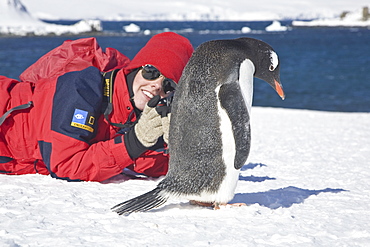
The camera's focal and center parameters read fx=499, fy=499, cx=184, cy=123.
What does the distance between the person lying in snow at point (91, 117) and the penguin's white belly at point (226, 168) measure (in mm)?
369

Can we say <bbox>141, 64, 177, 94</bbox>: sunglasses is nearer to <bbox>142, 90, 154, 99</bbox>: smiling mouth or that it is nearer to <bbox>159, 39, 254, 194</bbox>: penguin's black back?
<bbox>142, 90, 154, 99</bbox>: smiling mouth

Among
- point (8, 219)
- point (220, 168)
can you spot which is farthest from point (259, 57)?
point (8, 219)

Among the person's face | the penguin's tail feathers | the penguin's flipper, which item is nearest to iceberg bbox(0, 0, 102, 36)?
the person's face

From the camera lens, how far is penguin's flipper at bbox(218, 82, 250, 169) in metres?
2.16

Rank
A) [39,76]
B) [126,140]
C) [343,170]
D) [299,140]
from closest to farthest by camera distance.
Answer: [126,140]
[39,76]
[343,170]
[299,140]

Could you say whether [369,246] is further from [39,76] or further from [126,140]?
[39,76]

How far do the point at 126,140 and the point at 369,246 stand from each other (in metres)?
1.28

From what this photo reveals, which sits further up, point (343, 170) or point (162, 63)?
point (162, 63)

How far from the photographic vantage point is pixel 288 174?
3285mm

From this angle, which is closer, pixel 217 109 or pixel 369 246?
pixel 369 246

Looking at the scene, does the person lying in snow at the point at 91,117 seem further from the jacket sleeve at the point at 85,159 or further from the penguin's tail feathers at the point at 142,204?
the penguin's tail feathers at the point at 142,204

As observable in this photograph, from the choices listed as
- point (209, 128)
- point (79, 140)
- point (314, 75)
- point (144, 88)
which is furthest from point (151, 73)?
point (314, 75)

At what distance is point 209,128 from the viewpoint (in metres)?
2.24

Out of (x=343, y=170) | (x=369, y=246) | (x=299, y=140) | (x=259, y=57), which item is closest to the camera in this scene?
(x=369, y=246)
